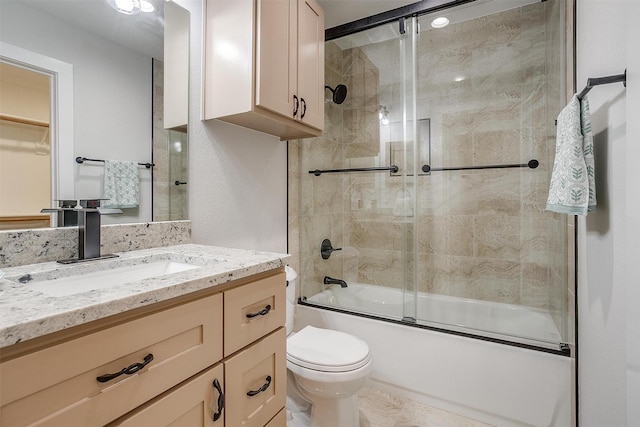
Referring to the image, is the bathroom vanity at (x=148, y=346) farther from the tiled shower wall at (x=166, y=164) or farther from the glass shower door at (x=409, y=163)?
the glass shower door at (x=409, y=163)

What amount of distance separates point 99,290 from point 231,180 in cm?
102

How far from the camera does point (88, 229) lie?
3.16 feet

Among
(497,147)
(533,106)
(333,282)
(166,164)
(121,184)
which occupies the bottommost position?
(333,282)

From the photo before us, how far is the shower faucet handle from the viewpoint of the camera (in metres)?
2.46

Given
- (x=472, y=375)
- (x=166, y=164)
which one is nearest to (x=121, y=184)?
(x=166, y=164)

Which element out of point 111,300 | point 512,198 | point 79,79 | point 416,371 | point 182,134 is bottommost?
point 416,371

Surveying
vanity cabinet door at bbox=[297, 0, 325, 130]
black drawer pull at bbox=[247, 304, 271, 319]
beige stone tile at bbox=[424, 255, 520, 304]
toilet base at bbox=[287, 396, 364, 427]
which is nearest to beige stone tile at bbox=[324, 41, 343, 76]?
vanity cabinet door at bbox=[297, 0, 325, 130]

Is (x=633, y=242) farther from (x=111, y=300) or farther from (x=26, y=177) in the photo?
(x=26, y=177)

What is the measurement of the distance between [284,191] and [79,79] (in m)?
1.21

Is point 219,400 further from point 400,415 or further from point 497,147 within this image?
point 497,147

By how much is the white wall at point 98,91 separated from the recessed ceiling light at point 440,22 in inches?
72.5

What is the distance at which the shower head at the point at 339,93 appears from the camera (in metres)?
2.49

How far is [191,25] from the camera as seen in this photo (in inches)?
55.0

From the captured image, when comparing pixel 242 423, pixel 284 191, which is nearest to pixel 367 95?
pixel 284 191
